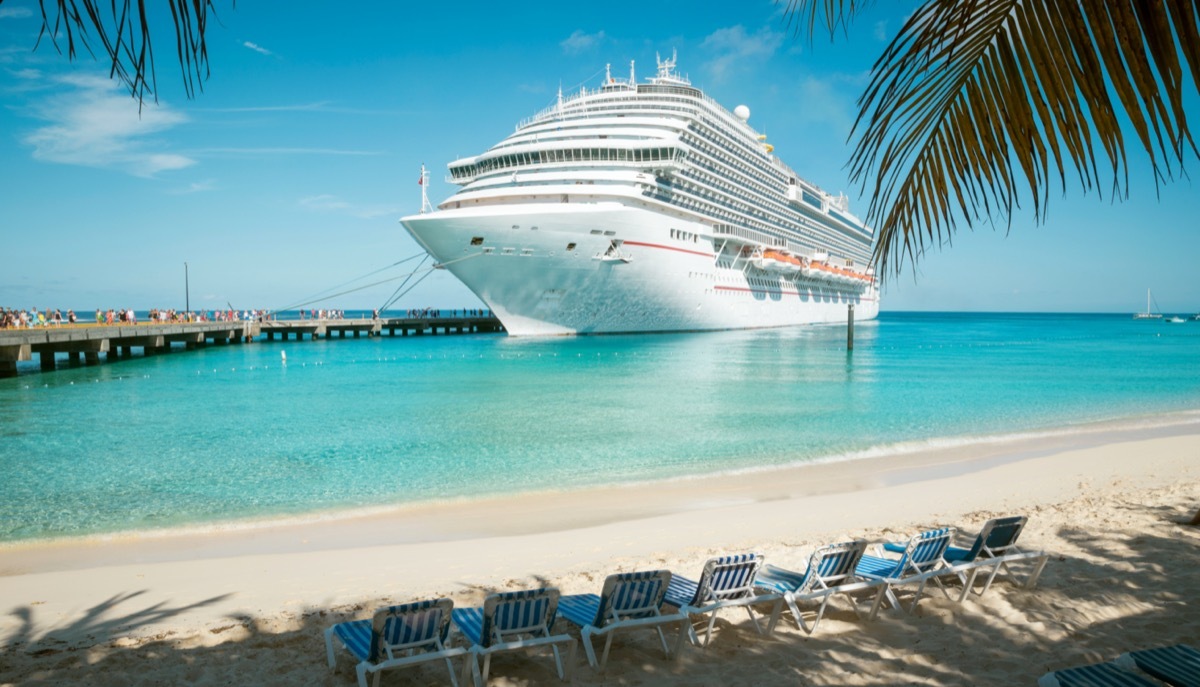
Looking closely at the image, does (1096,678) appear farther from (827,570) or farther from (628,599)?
(628,599)

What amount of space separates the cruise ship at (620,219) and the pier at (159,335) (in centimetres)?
1542

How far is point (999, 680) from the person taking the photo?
4.22 meters

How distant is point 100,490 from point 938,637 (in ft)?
37.3

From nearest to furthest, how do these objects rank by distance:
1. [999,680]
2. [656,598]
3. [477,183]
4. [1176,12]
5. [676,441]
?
[1176,12]
[999,680]
[656,598]
[676,441]
[477,183]

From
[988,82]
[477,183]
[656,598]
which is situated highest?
[477,183]

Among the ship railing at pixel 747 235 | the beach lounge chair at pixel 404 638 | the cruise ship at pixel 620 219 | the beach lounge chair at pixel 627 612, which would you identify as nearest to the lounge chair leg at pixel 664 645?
the beach lounge chair at pixel 627 612

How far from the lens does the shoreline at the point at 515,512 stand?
332 inches

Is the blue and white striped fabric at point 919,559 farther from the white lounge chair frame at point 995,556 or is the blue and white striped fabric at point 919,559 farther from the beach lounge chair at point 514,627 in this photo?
the beach lounge chair at point 514,627

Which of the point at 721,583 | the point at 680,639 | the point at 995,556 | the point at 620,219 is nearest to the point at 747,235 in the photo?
the point at 620,219

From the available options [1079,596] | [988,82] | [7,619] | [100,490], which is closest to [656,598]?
[1079,596]

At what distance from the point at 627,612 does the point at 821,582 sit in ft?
4.72

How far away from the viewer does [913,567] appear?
5.52m

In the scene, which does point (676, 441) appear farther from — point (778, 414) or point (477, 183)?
point (477, 183)

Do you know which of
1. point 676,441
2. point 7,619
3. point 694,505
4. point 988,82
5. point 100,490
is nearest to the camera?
point 988,82
